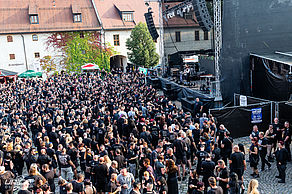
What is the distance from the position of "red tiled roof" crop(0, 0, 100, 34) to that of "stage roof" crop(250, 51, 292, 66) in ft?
74.7

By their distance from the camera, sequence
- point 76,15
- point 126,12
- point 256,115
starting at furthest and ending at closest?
point 126,12, point 76,15, point 256,115

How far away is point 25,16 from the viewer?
3428 cm

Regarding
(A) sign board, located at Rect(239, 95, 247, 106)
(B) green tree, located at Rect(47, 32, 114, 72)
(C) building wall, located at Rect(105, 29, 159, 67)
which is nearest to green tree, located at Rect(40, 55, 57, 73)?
(B) green tree, located at Rect(47, 32, 114, 72)

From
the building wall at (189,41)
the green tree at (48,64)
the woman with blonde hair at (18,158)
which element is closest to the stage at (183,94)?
the building wall at (189,41)

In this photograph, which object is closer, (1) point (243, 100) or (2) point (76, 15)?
(1) point (243, 100)

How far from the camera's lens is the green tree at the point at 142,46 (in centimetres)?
3200

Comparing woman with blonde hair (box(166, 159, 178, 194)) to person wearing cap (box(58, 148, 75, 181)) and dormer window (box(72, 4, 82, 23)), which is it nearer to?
person wearing cap (box(58, 148, 75, 181))

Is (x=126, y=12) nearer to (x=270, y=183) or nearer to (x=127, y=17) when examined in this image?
(x=127, y=17)

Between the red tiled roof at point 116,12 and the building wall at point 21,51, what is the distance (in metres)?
7.04

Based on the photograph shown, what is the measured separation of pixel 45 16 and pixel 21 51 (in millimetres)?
4964

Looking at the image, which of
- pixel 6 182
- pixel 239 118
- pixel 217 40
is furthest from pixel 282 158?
pixel 217 40

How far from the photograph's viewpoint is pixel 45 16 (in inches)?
1362

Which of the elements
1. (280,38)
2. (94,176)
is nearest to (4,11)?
(280,38)

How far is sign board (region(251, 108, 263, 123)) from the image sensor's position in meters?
13.2
